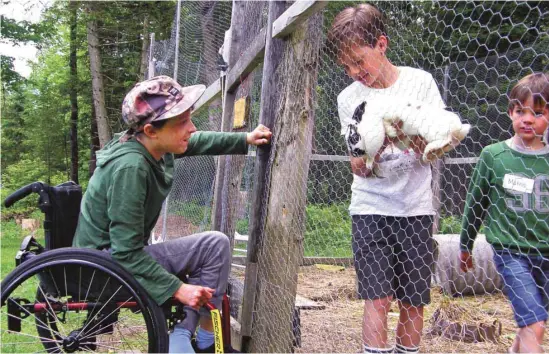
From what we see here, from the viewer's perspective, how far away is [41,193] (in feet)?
7.82

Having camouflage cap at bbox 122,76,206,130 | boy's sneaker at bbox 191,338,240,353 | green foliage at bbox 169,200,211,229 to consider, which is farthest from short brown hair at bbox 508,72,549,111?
green foliage at bbox 169,200,211,229

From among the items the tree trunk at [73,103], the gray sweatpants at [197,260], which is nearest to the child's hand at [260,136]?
the gray sweatpants at [197,260]

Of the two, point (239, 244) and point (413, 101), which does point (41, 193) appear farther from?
point (239, 244)

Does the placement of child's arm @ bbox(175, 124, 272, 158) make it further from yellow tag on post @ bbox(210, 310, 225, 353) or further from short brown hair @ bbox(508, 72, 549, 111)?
short brown hair @ bbox(508, 72, 549, 111)

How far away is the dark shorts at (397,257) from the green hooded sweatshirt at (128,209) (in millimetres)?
700

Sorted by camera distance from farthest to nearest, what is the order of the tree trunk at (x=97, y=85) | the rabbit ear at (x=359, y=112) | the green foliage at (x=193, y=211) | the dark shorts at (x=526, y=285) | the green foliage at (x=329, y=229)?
the tree trunk at (x=97, y=85)
the green foliage at (x=193, y=211)
the green foliage at (x=329, y=229)
the rabbit ear at (x=359, y=112)
the dark shorts at (x=526, y=285)

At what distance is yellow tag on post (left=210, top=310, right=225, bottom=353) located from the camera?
87.4 inches

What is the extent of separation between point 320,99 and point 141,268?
148cm

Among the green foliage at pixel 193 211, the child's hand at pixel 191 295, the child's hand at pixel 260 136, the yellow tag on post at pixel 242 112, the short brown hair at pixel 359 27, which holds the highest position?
the short brown hair at pixel 359 27

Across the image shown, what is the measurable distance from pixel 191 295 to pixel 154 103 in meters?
0.77

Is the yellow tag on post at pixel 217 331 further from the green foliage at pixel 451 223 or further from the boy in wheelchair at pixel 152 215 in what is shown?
the green foliage at pixel 451 223

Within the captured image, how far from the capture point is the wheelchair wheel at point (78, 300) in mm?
2051

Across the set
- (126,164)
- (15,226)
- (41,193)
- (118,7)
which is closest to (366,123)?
(126,164)

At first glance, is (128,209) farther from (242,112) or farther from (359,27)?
(242,112)
